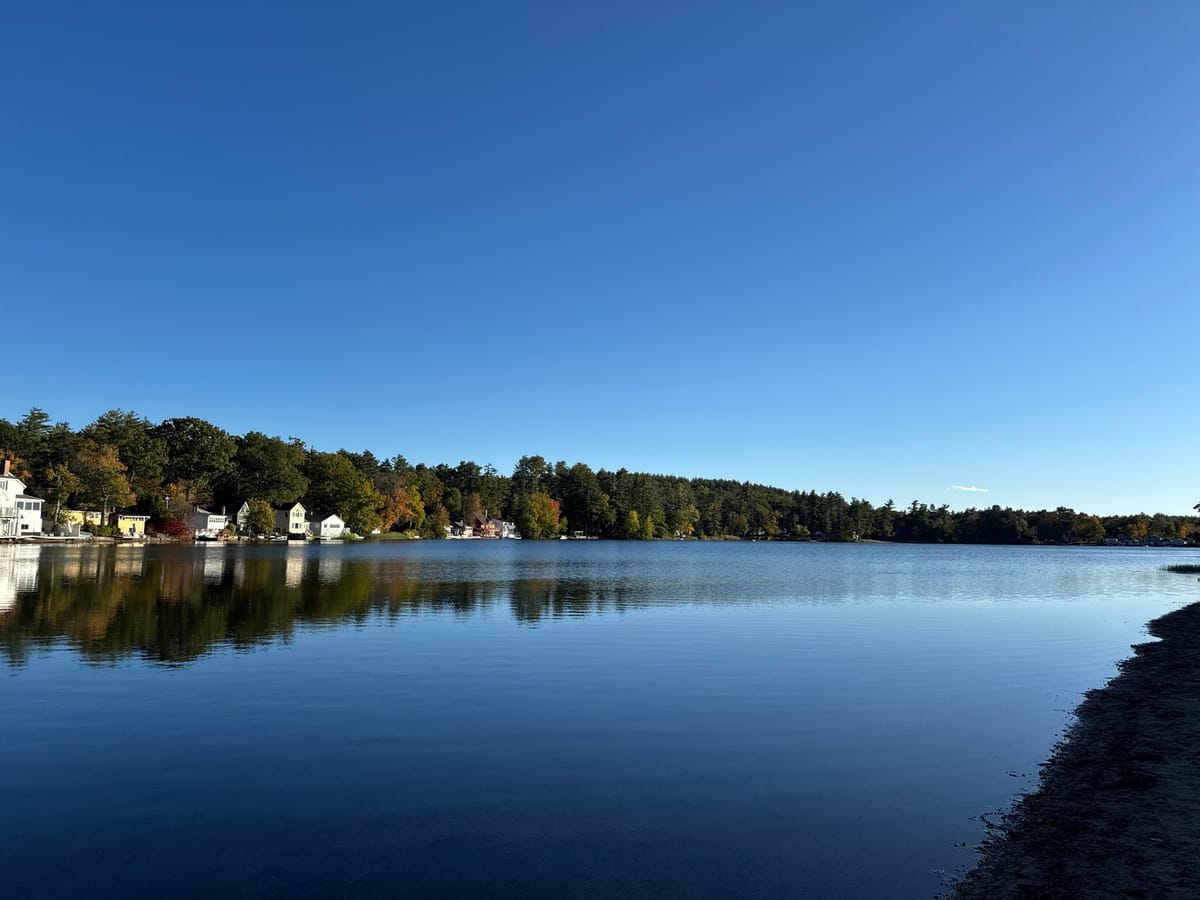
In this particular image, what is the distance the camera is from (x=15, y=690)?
59.0 ft

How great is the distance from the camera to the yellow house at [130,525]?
4604 inches

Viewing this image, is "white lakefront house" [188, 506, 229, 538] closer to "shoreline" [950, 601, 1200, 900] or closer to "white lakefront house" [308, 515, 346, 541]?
"white lakefront house" [308, 515, 346, 541]

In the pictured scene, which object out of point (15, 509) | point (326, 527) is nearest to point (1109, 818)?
point (15, 509)

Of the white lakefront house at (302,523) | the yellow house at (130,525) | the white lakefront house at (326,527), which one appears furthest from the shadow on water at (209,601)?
the white lakefront house at (326,527)

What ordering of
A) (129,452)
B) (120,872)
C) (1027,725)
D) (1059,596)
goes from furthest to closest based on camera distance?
(129,452), (1059,596), (1027,725), (120,872)

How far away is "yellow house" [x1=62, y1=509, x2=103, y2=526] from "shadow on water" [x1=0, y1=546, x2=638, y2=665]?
166 feet

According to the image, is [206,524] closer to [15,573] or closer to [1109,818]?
[15,573]

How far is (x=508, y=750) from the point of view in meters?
14.0

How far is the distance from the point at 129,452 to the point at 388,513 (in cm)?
6921

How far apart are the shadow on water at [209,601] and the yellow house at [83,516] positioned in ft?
166

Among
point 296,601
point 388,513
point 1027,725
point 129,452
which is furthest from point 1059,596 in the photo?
point 388,513

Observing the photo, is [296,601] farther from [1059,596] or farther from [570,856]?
[1059,596]

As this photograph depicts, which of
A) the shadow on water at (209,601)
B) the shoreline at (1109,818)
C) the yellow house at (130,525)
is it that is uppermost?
the yellow house at (130,525)

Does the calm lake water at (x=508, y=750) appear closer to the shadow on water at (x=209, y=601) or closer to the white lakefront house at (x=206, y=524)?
the shadow on water at (x=209, y=601)
